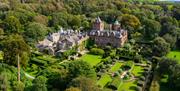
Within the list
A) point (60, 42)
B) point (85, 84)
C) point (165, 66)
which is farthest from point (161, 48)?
point (85, 84)

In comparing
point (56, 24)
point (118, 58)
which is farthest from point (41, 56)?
point (56, 24)

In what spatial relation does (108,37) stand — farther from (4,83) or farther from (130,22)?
(4,83)

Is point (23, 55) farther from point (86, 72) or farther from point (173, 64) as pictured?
point (173, 64)

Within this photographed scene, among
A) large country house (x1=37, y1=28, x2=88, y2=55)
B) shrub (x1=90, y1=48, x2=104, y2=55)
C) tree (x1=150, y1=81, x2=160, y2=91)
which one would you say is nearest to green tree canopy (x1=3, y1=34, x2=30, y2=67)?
large country house (x1=37, y1=28, x2=88, y2=55)

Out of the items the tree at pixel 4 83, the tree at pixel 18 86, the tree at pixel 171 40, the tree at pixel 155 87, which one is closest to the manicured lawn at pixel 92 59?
the tree at pixel 155 87

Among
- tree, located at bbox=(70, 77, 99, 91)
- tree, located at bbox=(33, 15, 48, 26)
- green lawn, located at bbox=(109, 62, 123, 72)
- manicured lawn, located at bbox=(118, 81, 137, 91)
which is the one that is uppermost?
tree, located at bbox=(70, 77, 99, 91)

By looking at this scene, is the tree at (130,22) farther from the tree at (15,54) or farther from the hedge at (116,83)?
the tree at (15,54)

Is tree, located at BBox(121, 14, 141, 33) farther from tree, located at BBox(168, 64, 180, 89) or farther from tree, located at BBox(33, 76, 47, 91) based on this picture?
tree, located at BBox(33, 76, 47, 91)
